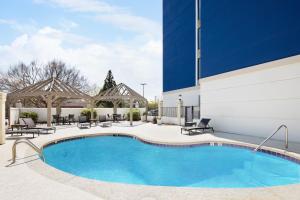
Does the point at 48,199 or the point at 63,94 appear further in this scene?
the point at 63,94

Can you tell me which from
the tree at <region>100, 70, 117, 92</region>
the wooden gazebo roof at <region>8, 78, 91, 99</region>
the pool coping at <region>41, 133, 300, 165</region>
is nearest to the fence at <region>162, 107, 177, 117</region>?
the wooden gazebo roof at <region>8, 78, 91, 99</region>

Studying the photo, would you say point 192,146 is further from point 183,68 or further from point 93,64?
point 93,64

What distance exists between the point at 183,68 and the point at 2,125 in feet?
59.2

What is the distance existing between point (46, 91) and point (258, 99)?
14.2 m

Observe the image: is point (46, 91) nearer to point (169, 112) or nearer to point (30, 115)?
point (30, 115)

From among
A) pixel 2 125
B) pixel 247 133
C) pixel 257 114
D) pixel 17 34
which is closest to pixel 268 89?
pixel 257 114

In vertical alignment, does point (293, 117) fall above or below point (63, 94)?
below

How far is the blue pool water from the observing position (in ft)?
23.0

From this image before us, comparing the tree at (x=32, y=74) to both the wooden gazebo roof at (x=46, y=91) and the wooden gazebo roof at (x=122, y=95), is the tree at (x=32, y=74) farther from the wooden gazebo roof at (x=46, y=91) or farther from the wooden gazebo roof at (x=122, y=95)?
the wooden gazebo roof at (x=46, y=91)

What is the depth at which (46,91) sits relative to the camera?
17.7m

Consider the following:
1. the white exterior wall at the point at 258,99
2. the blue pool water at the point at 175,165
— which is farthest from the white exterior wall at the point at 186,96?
the blue pool water at the point at 175,165

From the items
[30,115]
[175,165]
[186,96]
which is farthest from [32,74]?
[175,165]

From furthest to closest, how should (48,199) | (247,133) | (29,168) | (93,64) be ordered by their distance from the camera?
(93,64), (247,133), (29,168), (48,199)

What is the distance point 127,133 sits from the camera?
1430 centimetres
